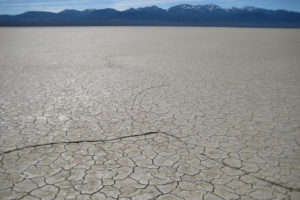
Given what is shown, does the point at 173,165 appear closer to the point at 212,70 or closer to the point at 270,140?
the point at 270,140

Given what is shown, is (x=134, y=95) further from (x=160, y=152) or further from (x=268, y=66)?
(x=268, y=66)

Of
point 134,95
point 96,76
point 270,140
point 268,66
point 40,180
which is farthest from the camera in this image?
point 268,66

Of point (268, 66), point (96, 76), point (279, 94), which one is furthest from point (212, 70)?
point (96, 76)

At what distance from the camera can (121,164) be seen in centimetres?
235

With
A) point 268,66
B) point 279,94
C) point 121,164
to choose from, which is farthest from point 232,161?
point 268,66

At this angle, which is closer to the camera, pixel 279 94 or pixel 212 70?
pixel 279 94

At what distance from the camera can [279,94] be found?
4500 mm

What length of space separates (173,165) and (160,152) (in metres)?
0.26

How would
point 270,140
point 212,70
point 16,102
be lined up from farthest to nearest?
point 212,70 → point 16,102 → point 270,140

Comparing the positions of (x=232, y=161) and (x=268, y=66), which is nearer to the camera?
(x=232, y=161)

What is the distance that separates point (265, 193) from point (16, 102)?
361cm

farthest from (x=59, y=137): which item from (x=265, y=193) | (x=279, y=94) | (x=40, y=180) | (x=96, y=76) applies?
(x=279, y=94)

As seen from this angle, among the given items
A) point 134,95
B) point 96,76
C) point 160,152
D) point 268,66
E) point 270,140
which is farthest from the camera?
point 268,66

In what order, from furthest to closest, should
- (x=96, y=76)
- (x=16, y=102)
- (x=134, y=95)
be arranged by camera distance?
(x=96, y=76) → (x=134, y=95) → (x=16, y=102)
